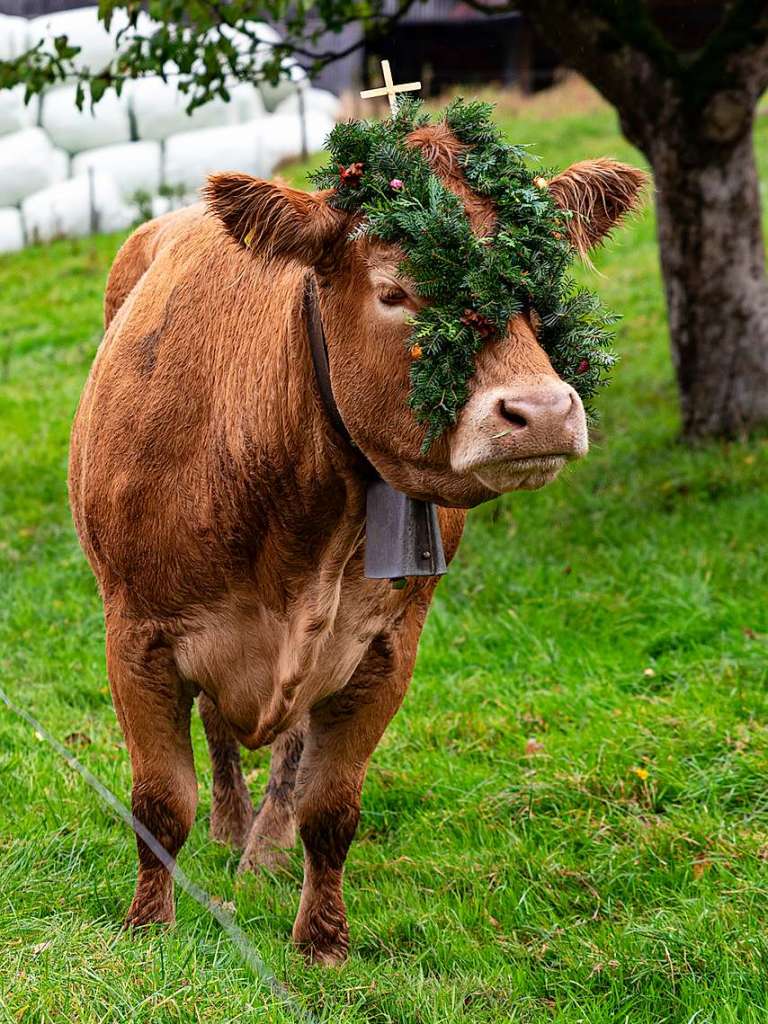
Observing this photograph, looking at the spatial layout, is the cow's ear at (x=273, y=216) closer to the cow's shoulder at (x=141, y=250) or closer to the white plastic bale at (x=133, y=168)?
the cow's shoulder at (x=141, y=250)

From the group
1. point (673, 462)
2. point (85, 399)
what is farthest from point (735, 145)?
point (85, 399)

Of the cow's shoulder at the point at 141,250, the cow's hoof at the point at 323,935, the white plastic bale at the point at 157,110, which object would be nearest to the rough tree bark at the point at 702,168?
the cow's shoulder at the point at 141,250

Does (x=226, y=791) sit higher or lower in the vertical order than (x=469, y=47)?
higher

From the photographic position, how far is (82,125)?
1786cm

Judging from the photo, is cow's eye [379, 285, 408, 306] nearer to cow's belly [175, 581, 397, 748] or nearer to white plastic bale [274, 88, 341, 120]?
cow's belly [175, 581, 397, 748]

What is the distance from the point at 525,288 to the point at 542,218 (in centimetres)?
19

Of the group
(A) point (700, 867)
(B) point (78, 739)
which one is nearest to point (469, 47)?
(B) point (78, 739)

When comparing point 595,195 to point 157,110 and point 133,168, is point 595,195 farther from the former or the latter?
point 157,110

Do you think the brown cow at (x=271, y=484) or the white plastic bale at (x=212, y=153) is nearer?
the brown cow at (x=271, y=484)

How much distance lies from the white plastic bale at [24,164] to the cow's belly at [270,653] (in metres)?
15.0

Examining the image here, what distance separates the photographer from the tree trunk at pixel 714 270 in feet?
26.5

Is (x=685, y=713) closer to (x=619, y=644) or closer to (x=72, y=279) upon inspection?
(x=619, y=644)

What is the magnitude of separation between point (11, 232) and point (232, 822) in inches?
538

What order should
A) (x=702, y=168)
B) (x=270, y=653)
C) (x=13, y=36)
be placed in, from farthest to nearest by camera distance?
(x=13, y=36) → (x=702, y=168) → (x=270, y=653)
